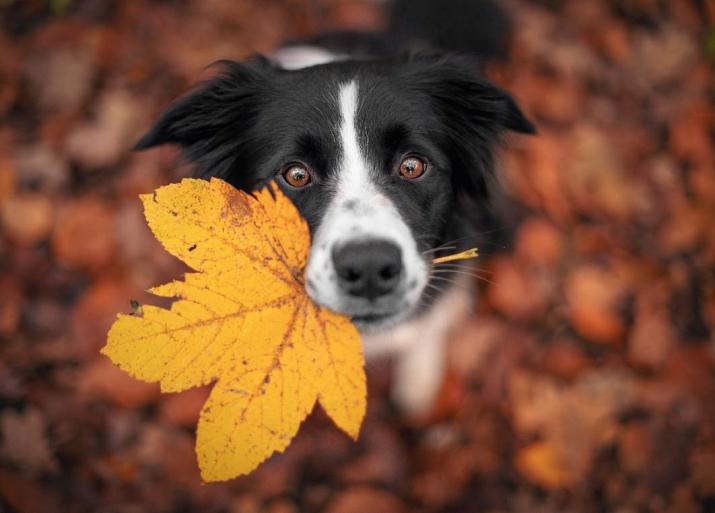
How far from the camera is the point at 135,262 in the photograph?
3.11m

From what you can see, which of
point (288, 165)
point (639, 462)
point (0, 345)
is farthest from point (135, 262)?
point (639, 462)

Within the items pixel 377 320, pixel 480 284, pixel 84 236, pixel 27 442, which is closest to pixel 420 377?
pixel 480 284

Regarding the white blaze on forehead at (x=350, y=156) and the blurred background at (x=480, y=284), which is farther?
the blurred background at (x=480, y=284)

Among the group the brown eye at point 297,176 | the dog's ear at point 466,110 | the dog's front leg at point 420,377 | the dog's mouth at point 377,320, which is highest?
the dog's ear at point 466,110

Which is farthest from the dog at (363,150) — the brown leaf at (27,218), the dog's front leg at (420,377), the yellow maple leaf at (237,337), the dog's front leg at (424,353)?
the brown leaf at (27,218)

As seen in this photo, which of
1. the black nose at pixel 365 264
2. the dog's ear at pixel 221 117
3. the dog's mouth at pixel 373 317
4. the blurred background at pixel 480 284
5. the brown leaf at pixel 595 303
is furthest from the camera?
the brown leaf at pixel 595 303

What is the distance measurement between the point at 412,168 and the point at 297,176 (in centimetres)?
42

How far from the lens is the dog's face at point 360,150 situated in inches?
64.4

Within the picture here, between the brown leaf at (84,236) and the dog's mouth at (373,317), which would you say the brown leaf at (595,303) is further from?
the brown leaf at (84,236)

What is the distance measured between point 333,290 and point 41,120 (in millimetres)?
2860

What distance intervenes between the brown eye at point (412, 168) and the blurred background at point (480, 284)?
1.03 m

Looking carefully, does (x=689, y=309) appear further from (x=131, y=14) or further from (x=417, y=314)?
(x=131, y=14)

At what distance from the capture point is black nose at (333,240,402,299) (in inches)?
62.3

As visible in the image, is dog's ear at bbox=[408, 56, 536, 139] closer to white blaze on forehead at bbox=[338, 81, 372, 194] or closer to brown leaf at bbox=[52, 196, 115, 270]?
white blaze on forehead at bbox=[338, 81, 372, 194]
